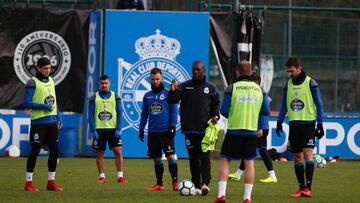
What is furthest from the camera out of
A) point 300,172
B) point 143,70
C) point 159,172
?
point 143,70

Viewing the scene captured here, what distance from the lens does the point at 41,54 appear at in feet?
83.5

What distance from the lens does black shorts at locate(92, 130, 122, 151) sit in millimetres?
18266

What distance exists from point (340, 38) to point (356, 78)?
4.88 ft

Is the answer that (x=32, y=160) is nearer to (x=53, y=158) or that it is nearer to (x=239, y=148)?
(x=53, y=158)

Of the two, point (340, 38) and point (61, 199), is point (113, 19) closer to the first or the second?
point (340, 38)

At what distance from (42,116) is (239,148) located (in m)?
3.82

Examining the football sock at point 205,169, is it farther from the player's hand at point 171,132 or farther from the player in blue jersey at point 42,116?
the player in blue jersey at point 42,116

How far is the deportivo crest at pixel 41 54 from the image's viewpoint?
25.4 meters

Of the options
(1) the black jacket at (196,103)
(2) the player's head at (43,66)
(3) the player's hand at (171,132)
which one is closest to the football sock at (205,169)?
(1) the black jacket at (196,103)

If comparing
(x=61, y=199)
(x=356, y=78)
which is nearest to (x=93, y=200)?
(x=61, y=199)

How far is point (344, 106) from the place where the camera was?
29609 millimetres

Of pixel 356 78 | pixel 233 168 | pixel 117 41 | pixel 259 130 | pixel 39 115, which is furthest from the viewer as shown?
pixel 356 78

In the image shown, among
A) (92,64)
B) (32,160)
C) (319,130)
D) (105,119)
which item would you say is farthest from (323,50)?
(32,160)

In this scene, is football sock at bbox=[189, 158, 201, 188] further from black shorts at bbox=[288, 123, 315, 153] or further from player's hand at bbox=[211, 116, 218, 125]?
black shorts at bbox=[288, 123, 315, 153]
